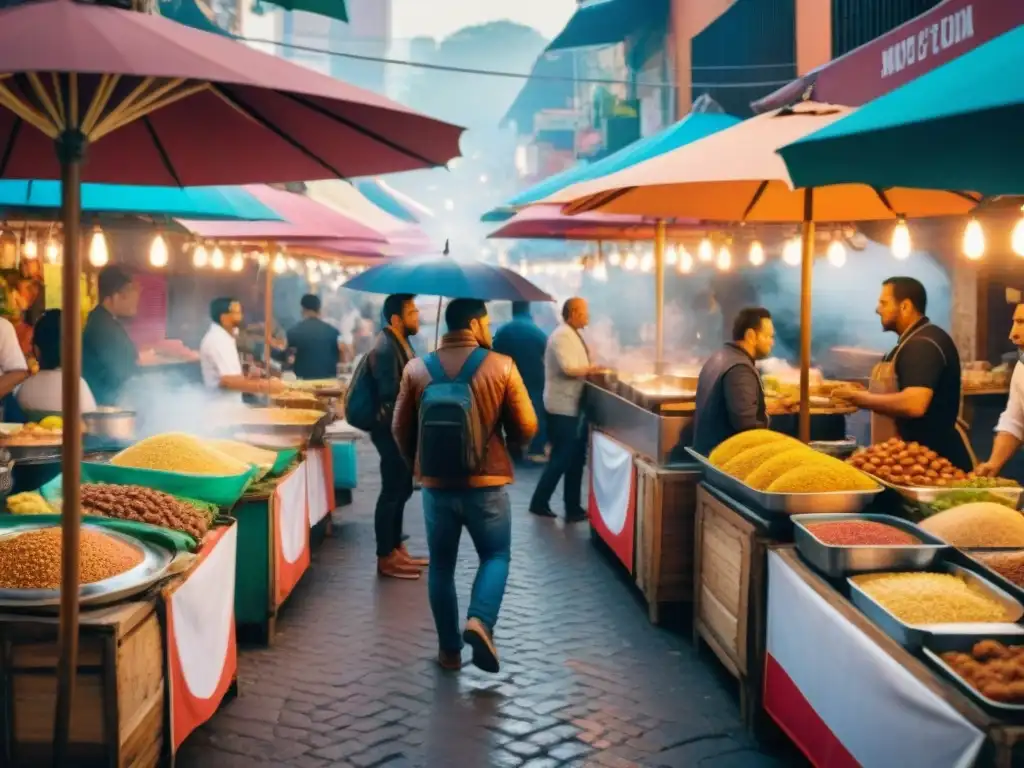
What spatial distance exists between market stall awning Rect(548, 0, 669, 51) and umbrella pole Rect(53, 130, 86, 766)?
19.9m

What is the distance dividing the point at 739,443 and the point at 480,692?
6.90 feet

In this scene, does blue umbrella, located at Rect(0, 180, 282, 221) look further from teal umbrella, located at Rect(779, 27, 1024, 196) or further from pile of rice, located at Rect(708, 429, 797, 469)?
teal umbrella, located at Rect(779, 27, 1024, 196)

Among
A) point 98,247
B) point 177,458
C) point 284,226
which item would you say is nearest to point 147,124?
point 177,458

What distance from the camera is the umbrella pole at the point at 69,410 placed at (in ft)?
10.4

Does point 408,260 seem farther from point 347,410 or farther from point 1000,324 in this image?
point 1000,324

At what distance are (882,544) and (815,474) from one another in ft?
2.81

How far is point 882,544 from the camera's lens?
14.8 feet

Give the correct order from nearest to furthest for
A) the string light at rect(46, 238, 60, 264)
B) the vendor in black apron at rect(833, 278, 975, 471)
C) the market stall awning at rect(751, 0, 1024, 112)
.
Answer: the vendor in black apron at rect(833, 278, 975, 471)
the market stall awning at rect(751, 0, 1024, 112)
the string light at rect(46, 238, 60, 264)

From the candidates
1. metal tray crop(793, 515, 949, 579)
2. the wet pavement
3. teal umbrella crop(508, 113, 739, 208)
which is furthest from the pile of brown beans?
teal umbrella crop(508, 113, 739, 208)

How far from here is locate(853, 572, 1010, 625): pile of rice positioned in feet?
12.5

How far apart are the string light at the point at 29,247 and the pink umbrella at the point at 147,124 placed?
5.30 meters

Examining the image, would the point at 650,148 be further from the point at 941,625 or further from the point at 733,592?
the point at 941,625

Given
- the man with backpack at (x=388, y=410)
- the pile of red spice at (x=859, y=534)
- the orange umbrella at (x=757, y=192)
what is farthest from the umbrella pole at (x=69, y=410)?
the man with backpack at (x=388, y=410)

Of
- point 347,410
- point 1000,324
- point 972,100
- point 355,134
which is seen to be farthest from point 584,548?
point 972,100
